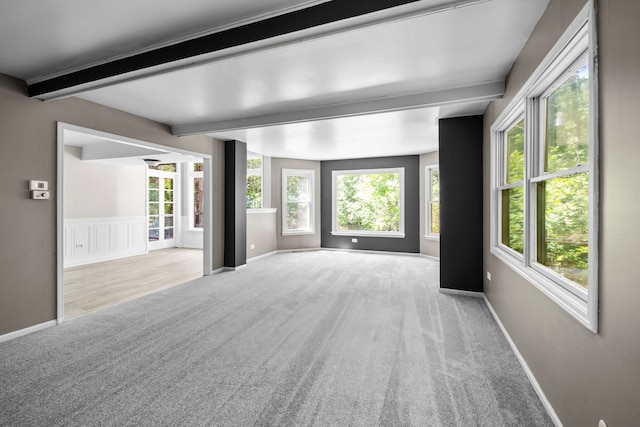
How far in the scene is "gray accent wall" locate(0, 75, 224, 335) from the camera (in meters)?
2.79

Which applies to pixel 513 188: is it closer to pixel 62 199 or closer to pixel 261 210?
pixel 62 199

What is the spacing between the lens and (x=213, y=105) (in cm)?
368

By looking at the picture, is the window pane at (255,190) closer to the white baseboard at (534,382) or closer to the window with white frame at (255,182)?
the window with white frame at (255,182)

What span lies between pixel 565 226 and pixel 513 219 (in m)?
1.19

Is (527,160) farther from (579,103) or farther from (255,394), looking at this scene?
(255,394)

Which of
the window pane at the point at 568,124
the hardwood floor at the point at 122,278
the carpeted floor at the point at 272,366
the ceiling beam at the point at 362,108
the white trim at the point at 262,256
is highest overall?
the ceiling beam at the point at 362,108

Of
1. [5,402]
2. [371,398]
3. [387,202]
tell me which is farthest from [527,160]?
[387,202]

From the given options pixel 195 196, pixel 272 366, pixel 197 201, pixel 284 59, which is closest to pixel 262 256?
pixel 197 201

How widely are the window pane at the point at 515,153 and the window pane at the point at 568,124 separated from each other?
0.56m

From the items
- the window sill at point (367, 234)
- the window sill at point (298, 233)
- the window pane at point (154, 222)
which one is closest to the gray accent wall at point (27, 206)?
the window sill at point (298, 233)

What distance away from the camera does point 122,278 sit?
202 inches

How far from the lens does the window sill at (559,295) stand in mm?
1386

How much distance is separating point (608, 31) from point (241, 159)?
5.28 metres

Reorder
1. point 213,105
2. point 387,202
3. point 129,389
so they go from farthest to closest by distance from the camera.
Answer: point 387,202 < point 213,105 < point 129,389
